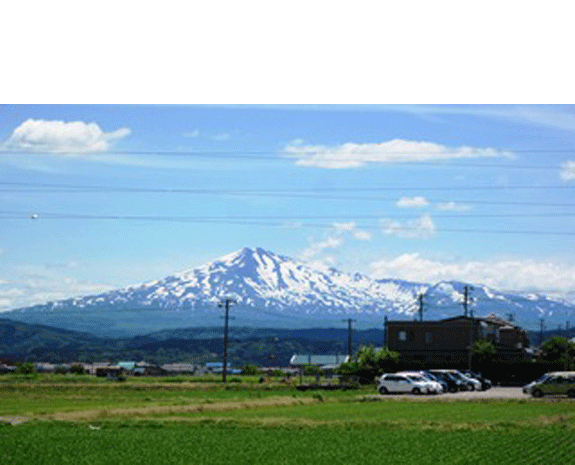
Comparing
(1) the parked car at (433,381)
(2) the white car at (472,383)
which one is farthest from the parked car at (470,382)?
(1) the parked car at (433,381)

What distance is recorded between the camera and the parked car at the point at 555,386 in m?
51.3

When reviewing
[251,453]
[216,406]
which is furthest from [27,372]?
[251,453]

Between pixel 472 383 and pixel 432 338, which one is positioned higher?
pixel 432 338

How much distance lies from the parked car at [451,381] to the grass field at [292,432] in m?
10.7

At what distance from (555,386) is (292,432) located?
2416 centimetres

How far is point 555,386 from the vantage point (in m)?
51.7

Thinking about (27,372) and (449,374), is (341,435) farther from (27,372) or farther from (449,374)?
(27,372)

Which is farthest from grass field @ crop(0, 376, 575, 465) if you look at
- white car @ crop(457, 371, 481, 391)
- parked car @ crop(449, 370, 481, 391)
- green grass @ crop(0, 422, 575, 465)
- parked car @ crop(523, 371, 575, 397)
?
white car @ crop(457, 371, 481, 391)

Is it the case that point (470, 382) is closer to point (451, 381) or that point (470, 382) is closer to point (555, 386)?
point (451, 381)

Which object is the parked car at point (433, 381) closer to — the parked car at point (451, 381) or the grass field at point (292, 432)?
the parked car at point (451, 381)

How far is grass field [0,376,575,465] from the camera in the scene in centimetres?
2406

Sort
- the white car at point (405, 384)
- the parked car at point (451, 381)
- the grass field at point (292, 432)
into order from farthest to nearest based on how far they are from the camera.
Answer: the parked car at point (451, 381) < the white car at point (405, 384) < the grass field at point (292, 432)

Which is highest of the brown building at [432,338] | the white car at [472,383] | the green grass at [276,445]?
the brown building at [432,338]

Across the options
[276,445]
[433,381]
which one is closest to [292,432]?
[276,445]
